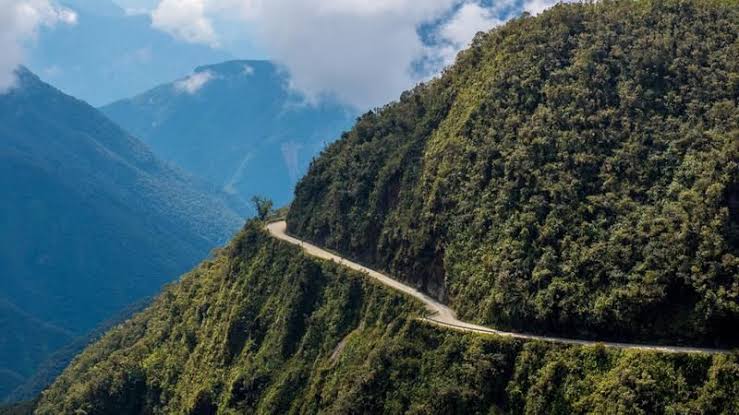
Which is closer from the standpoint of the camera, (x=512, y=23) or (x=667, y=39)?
(x=667, y=39)

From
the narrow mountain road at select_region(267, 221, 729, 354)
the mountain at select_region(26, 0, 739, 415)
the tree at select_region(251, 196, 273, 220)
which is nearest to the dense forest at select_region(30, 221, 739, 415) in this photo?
the mountain at select_region(26, 0, 739, 415)

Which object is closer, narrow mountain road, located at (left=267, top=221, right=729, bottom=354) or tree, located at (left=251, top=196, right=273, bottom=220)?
narrow mountain road, located at (left=267, top=221, right=729, bottom=354)

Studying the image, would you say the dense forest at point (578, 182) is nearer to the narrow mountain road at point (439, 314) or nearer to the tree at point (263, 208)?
the narrow mountain road at point (439, 314)

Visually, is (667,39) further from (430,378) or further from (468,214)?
(430,378)

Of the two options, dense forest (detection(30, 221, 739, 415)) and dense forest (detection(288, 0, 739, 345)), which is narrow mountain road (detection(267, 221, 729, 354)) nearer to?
dense forest (detection(288, 0, 739, 345))

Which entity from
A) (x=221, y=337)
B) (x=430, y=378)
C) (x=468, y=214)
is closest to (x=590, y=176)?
(x=468, y=214)

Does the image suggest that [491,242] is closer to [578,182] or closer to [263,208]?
[578,182]
